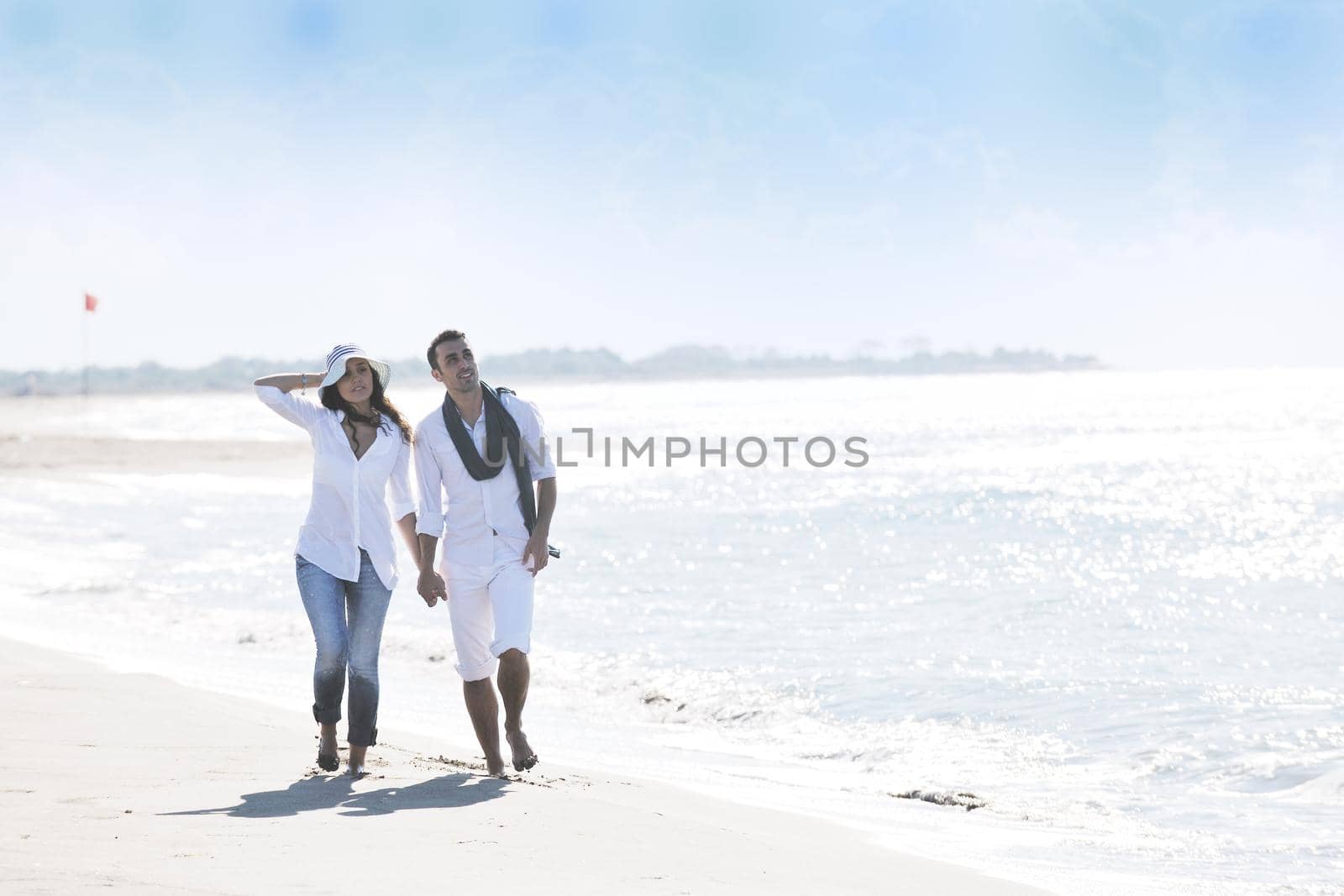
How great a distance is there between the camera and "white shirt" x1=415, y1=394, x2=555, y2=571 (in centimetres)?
533

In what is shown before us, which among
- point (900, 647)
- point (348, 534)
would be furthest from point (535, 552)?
point (900, 647)

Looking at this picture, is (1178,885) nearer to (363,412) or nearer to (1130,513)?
(363,412)

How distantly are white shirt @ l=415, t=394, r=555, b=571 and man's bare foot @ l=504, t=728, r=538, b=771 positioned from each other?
2.59ft

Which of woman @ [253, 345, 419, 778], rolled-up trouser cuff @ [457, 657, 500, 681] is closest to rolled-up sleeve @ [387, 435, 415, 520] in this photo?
woman @ [253, 345, 419, 778]

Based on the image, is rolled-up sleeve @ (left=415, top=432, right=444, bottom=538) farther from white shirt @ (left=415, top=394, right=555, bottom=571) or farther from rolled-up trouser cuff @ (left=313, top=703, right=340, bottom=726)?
rolled-up trouser cuff @ (left=313, top=703, right=340, bottom=726)

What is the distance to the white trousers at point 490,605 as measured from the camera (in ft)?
17.5

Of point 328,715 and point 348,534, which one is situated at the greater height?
point 348,534

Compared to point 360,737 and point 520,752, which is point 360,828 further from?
point 520,752

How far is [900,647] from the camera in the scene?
10281mm

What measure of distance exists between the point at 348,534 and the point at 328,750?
37.3 inches

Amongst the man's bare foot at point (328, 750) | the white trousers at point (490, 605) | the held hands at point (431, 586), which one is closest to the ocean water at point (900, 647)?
the man's bare foot at point (328, 750)

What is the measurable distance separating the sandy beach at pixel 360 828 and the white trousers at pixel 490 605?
0.53 m

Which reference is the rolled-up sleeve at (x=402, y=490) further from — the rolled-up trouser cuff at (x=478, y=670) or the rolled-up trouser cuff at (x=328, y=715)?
the rolled-up trouser cuff at (x=328, y=715)

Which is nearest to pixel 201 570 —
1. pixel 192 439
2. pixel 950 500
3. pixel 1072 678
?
pixel 1072 678
